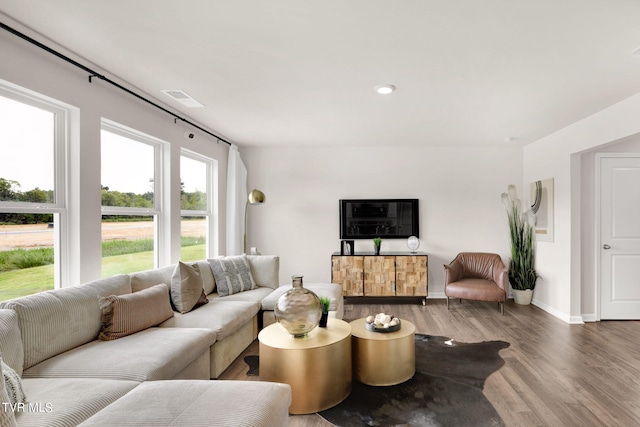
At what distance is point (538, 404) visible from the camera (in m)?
2.41

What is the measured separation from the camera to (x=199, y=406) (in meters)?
1.51

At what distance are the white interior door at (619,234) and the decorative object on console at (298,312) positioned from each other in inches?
158

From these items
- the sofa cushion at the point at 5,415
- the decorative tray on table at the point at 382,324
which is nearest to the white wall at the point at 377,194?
the decorative tray on table at the point at 382,324

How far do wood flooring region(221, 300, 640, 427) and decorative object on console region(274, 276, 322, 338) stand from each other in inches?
21.2

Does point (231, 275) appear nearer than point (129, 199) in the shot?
No

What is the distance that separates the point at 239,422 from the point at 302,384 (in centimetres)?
96

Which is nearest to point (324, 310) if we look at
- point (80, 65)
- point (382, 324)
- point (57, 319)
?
point (382, 324)

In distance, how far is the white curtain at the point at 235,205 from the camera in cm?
529

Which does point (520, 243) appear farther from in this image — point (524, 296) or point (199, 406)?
point (199, 406)

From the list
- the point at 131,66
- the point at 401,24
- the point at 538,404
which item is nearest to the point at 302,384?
the point at 538,404

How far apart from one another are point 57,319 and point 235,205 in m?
3.32

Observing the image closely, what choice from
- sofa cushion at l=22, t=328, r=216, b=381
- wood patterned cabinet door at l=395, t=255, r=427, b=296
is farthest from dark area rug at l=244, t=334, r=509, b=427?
wood patterned cabinet door at l=395, t=255, r=427, b=296

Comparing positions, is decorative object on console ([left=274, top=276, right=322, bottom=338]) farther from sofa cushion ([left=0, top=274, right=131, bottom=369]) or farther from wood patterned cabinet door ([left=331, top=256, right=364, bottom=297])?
wood patterned cabinet door ([left=331, top=256, right=364, bottom=297])

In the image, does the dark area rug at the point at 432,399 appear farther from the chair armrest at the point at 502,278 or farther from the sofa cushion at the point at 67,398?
A: the chair armrest at the point at 502,278
